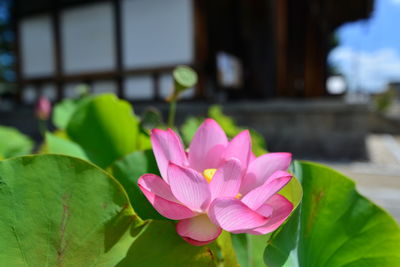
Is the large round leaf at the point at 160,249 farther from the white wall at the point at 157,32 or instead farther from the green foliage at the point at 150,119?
the white wall at the point at 157,32

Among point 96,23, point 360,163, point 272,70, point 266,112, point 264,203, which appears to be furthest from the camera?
point 96,23

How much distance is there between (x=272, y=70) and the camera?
3.12 m

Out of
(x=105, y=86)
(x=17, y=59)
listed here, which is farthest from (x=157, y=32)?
(x=17, y=59)

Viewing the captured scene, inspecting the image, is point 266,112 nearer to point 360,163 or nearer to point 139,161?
point 360,163

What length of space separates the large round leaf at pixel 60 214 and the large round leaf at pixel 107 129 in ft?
0.55

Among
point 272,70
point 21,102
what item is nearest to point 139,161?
point 272,70

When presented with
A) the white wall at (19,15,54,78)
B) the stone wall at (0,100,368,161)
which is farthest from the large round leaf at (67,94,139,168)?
the white wall at (19,15,54,78)

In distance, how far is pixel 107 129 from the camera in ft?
1.11

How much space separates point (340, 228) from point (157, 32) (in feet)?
10.8

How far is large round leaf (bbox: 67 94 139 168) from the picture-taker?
0.34 metres

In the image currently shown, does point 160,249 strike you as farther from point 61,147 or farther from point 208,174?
point 61,147

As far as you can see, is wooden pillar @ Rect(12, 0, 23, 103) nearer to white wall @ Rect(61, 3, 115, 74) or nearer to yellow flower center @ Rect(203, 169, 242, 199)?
white wall @ Rect(61, 3, 115, 74)

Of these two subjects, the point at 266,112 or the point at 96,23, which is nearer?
the point at 266,112

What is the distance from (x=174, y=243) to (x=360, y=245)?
4.8 inches
